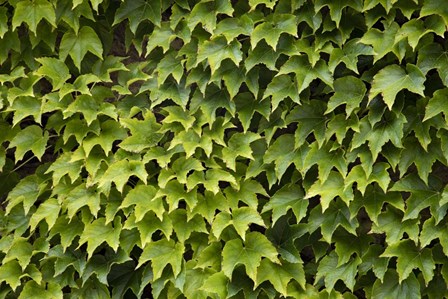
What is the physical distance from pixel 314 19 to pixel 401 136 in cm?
58

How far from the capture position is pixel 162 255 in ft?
8.57

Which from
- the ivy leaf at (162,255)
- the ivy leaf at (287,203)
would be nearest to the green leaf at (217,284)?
the ivy leaf at (162,255)

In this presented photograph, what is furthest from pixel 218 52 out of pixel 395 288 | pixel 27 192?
pixel 395 288

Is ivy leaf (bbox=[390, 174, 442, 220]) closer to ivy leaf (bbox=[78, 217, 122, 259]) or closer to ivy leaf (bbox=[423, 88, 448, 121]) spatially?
A: ivy leaf (bbox=[423, 88, 448, 121])

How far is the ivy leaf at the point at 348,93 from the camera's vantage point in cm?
247

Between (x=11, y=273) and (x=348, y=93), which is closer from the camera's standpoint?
(x=348, y=93)

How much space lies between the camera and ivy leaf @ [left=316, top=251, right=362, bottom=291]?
252cm

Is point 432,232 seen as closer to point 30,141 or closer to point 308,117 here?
point 308,117

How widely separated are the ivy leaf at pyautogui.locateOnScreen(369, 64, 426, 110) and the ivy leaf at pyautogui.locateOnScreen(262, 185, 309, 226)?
50 centimetres

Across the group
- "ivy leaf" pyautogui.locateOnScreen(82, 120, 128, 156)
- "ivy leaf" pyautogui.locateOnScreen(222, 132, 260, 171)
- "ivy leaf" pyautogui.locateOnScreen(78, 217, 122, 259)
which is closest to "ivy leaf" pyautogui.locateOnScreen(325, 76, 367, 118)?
"ivy leaf" pyautogui.locateOnScreen(222, 132, 260, 171)

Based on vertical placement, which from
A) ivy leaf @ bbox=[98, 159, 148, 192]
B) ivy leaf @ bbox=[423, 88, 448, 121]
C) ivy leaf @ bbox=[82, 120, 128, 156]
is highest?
ivy leaf @ bbox=[423, 88, 448, 121]

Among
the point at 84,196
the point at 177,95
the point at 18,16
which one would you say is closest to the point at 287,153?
the point at 177,95

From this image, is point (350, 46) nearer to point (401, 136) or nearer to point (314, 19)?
point (314, 19)

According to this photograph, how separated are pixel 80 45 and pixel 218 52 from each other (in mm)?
634
